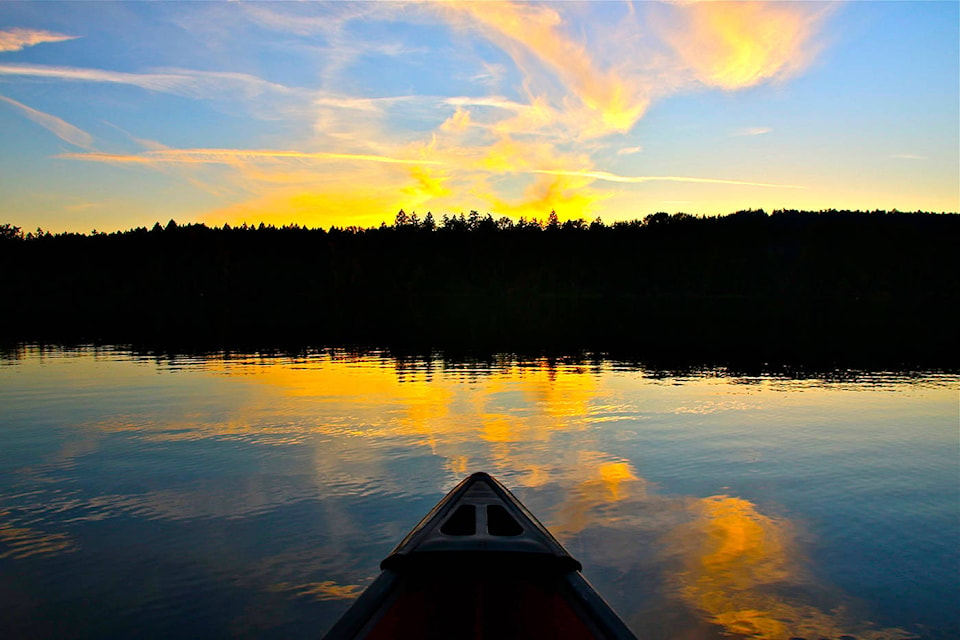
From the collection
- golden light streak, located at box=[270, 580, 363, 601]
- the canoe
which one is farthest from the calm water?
the canoe

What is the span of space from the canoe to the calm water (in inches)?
92.8

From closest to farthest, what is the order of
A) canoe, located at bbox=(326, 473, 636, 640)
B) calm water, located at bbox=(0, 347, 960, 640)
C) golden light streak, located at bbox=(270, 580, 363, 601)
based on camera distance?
canoe, located at bbox=(326, 473, 636, 640)
calm water, located at bbox=(0, 347, 960, 640)
golden light streak, located at bbox=(270, 580, 363, 601)

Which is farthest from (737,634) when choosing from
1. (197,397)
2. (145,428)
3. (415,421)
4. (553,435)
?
(197,397)

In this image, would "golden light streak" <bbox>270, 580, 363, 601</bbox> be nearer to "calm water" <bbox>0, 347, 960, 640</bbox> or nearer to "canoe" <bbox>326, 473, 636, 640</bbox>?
"calm water" <bbox>0, 347, 960, 640</bbox>

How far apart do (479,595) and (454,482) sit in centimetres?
829

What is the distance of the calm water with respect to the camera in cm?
959

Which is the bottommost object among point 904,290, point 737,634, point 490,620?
point 737,634

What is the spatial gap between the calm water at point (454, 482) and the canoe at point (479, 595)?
2356mm

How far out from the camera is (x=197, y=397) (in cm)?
2725

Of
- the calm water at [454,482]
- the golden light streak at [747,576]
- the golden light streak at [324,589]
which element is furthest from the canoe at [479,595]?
the golden light streak at [747,576]

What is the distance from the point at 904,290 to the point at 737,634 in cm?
21526

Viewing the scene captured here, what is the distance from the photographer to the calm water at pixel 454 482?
9.59m

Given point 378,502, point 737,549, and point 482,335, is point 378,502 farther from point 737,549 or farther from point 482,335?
point 482,335

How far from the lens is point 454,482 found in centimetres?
1536
